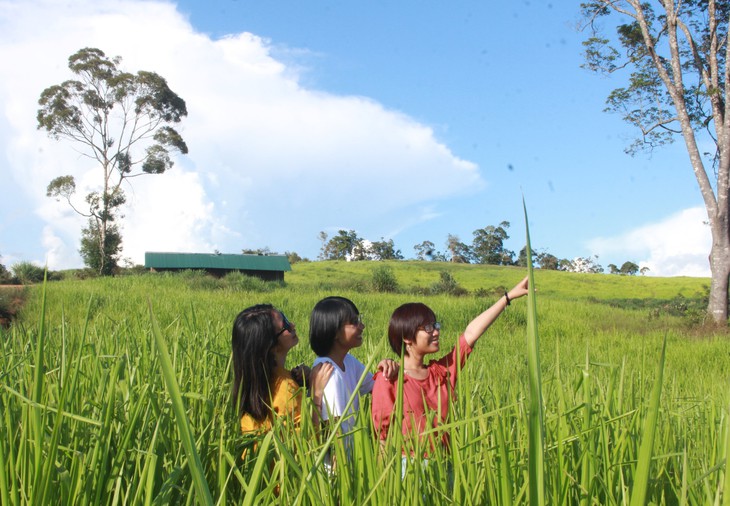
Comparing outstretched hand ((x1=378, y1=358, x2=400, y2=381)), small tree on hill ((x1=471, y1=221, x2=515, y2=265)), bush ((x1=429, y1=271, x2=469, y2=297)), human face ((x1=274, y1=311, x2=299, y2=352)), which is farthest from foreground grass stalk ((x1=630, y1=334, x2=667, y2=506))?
small tree on hill ((x1=471, y1=221, x2=515, y2=265))

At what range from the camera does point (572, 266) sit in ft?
198

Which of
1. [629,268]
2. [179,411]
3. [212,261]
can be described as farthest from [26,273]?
[629,268]

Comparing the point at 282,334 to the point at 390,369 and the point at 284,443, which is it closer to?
the point at 390,369

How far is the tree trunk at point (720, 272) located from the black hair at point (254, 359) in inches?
501

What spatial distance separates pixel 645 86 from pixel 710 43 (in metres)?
1.58

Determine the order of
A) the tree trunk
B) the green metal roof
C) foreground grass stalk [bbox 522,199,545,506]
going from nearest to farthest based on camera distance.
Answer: foreground grass stalk [bbox 522,199,545,506] < the tree trunk < the green metal roof

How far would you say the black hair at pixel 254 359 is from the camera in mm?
2213

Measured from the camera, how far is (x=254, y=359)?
2.25m

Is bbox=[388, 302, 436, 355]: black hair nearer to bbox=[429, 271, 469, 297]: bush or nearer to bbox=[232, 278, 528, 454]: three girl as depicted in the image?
bbox=[232, 278, 528, 454]: three girl

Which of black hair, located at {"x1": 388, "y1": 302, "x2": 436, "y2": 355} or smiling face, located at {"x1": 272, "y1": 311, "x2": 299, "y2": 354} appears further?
black hair, located at {"x1": 388, "y1": 302, "x2": 436, "y2": 355}

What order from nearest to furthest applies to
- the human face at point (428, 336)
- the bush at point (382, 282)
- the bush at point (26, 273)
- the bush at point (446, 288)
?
the human face at point (428, 336)
the bush at point (382, 282)
the bush at point (446, 288)
the bush at point (26, 273)

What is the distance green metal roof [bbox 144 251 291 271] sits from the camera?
3072 cm

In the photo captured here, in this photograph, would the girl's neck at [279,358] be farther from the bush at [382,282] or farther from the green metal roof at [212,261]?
the green metal roof at [212,261]

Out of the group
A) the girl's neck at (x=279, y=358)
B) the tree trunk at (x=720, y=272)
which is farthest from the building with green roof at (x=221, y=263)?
the girl's neck at (x=279, y=358)
